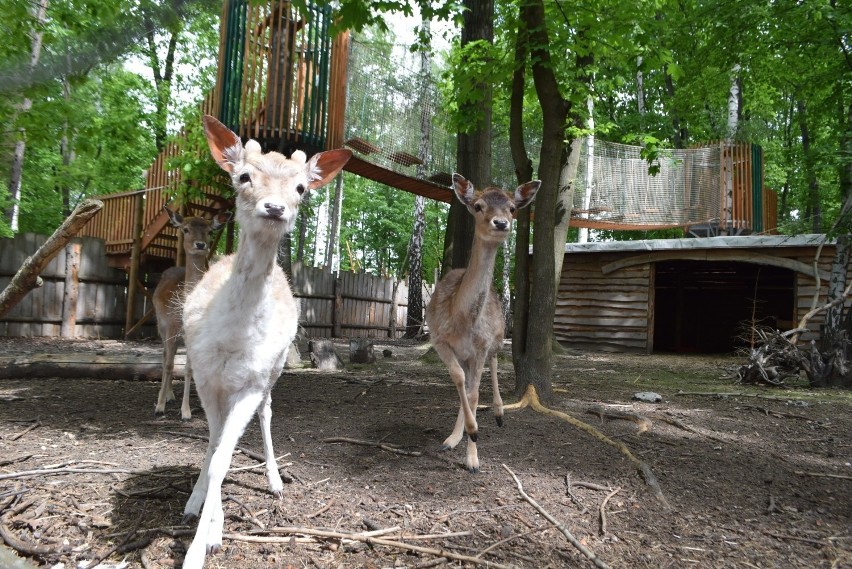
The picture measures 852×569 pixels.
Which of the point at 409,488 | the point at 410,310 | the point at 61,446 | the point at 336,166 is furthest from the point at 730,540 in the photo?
the point at 410,310

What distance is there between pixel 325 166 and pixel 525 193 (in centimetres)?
204

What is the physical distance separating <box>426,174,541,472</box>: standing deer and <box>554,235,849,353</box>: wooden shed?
7869 millimetres

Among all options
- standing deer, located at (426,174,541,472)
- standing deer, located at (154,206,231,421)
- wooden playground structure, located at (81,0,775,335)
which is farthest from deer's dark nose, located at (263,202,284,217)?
wooden playground structure, located at (81,0,775,335)

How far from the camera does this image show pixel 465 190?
5.53m

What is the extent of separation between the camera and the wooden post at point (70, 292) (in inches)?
571

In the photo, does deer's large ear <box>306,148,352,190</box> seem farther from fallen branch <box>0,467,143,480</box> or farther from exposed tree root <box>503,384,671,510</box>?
exposed tree root <box>503,384,671,510</box>

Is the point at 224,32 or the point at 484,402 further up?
the point at 224,32

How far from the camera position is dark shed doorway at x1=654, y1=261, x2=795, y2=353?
20.2 meters

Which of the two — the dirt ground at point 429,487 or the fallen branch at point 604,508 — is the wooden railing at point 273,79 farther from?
the fallen branch at point 604,508

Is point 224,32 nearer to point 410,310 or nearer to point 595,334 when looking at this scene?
point 410,310

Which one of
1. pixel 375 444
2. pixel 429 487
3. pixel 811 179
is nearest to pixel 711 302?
pixel 811 179

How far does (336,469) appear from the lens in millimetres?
4504

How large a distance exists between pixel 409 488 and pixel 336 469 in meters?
0.66

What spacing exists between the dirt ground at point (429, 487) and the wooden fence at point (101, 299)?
530 cm
